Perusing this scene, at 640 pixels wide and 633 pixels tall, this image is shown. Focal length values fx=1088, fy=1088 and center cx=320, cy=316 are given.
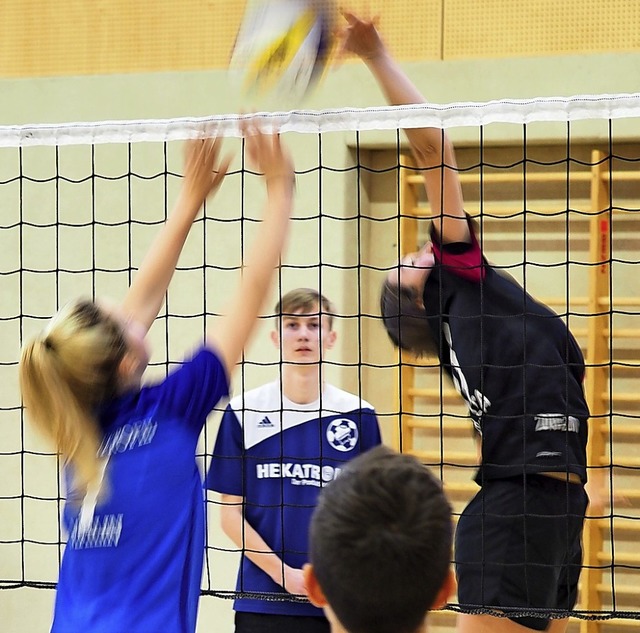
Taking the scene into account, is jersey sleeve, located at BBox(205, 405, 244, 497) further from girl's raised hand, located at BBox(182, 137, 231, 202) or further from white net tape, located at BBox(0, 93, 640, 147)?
girl's raised hand, located at BBox(182, 137, 231, 202)

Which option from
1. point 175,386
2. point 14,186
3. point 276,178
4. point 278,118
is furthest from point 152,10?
point 175,386

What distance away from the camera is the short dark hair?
1245 millimetres

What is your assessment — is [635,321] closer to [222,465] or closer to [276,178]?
[222,465]

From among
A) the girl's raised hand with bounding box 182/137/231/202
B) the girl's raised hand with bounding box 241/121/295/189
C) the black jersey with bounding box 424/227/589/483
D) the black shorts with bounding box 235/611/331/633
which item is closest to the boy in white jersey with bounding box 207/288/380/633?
the black shorts with bounding box 235/611/331/633

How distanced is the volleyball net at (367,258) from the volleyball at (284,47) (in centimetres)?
Answer: 166

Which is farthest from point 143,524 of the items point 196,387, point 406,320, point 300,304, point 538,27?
point 538,27

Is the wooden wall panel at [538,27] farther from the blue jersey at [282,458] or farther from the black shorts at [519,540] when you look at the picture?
the black shorts at [519,540]

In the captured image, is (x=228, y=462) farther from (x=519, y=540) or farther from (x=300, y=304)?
(x=519, y=540)

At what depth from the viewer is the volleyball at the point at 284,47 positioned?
282 centimetres

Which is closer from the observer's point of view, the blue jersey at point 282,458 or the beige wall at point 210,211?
the blue jersey at point 282,458

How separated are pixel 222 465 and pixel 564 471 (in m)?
1.25

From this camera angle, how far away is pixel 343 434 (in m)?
3.51

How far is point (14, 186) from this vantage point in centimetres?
548

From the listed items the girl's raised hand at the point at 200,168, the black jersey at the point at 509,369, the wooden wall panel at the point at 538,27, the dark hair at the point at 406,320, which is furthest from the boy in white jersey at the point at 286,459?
the wooden wall panel at the point at 538,27
